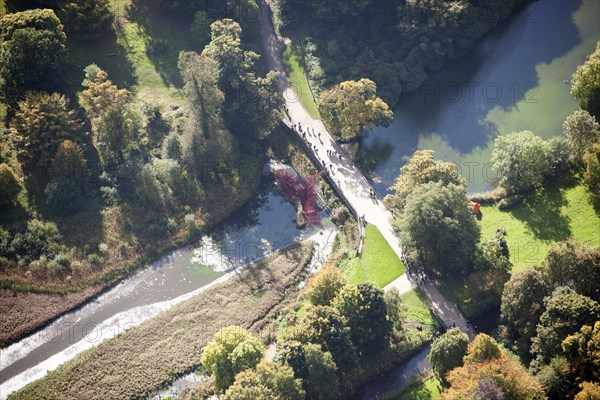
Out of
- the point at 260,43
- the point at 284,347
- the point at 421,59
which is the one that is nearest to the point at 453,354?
the point at 284,347

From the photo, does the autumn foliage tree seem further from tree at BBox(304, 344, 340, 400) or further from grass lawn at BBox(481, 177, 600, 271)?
grass lawn at BBox(481, 177, 600, 271)

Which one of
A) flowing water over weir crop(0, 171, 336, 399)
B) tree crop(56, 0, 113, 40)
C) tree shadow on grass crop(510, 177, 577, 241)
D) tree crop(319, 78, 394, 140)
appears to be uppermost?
tree crop(56, 0, 113, 40)

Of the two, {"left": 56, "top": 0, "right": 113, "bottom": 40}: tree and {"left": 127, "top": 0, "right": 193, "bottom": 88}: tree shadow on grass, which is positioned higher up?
{"left": 56, "top": 0, "right": 113, "bottom": 40}: tree

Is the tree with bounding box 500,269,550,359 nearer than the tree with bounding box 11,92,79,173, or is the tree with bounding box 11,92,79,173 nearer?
the tree with bounding box 500,269,550,359

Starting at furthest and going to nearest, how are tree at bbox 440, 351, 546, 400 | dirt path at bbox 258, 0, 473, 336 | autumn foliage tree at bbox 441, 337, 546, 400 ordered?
1. dirt path at bbox 258, 0, 473, 336
2. tree at bbox 440, 351, 546, 400
3. autumn foliage tree at bbox 441, 337, 546, 400

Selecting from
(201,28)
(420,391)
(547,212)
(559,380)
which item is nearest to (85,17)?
(201,28)

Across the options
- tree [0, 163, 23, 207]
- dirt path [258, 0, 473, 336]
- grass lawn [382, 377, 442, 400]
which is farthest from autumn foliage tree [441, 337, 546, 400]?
tree [0, 163, 23, 207]
